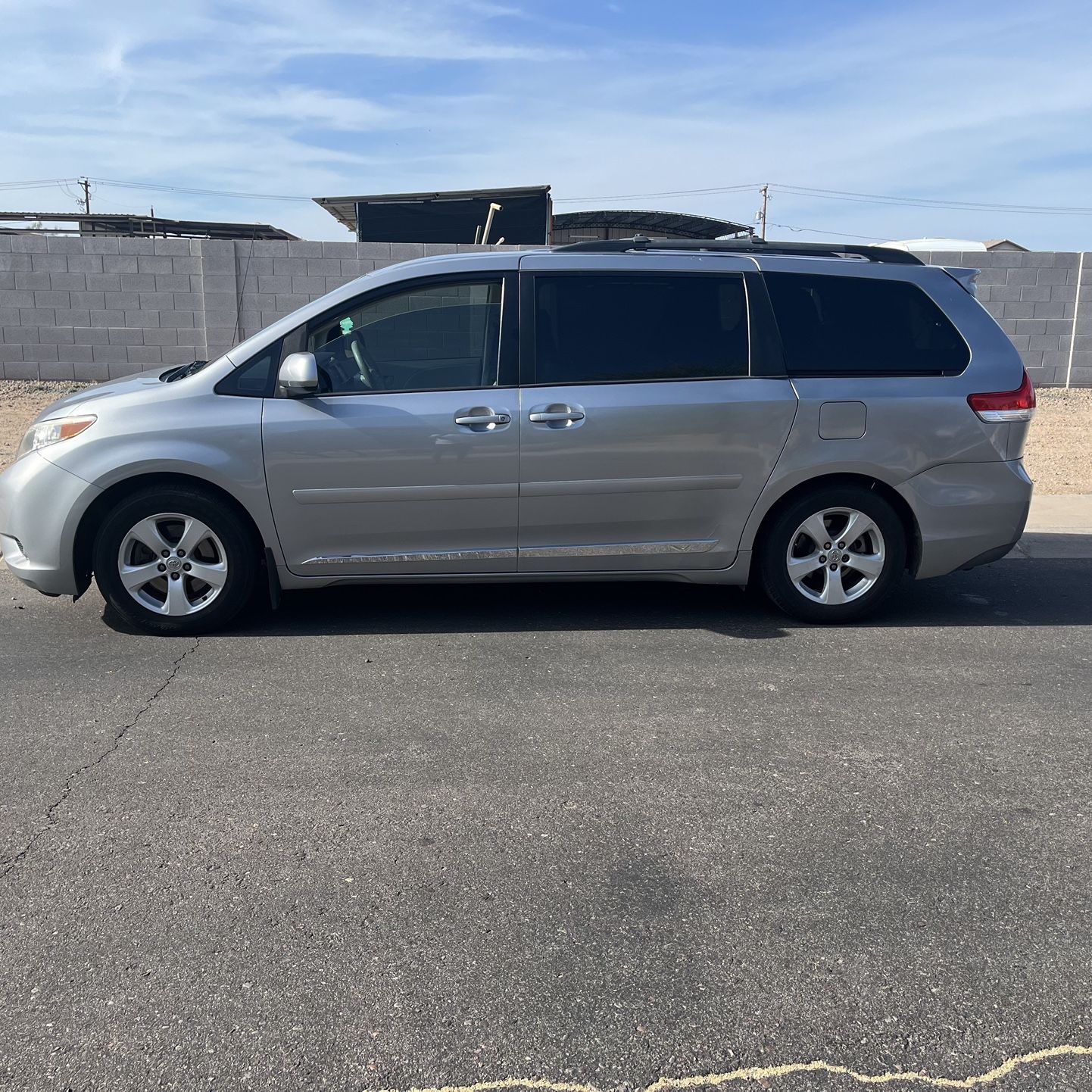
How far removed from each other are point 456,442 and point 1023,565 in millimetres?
4125

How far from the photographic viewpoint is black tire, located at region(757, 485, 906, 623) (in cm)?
528

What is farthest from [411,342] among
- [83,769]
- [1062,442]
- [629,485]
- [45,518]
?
[1062,442]

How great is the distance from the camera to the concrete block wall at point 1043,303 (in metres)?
15.5

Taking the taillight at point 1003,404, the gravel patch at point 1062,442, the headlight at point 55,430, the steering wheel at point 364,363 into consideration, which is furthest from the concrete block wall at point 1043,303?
the headlight at point 55,430

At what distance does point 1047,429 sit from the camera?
13102 millimetres

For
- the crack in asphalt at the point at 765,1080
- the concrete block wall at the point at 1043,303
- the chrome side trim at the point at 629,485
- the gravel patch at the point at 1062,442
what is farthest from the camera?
the concrete block wall at the point at 1043,303

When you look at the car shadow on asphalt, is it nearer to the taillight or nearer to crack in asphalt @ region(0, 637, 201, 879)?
crack in asphalt @ region(0, 637, 201, 879)

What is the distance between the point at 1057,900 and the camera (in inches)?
113

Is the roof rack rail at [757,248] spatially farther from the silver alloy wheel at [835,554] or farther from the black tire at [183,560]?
the black tire at [183,560]

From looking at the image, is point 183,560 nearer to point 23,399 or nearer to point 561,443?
point 561,443

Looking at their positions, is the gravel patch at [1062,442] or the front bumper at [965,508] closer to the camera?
the front bumper at [965,508]

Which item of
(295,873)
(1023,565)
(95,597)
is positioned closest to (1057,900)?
(295,873)

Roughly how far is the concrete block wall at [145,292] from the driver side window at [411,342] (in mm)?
9361

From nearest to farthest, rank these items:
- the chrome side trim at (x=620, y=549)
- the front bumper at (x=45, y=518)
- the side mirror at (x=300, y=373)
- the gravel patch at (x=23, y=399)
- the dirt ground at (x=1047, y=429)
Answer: the side mirror at (x=300, y=373), the front bumper at (x=45, y=518), the chrome side trim at (x=620, y=549), the dirt ground at (x=1047, y=429), the gravel patch at (x=23, y=399)
